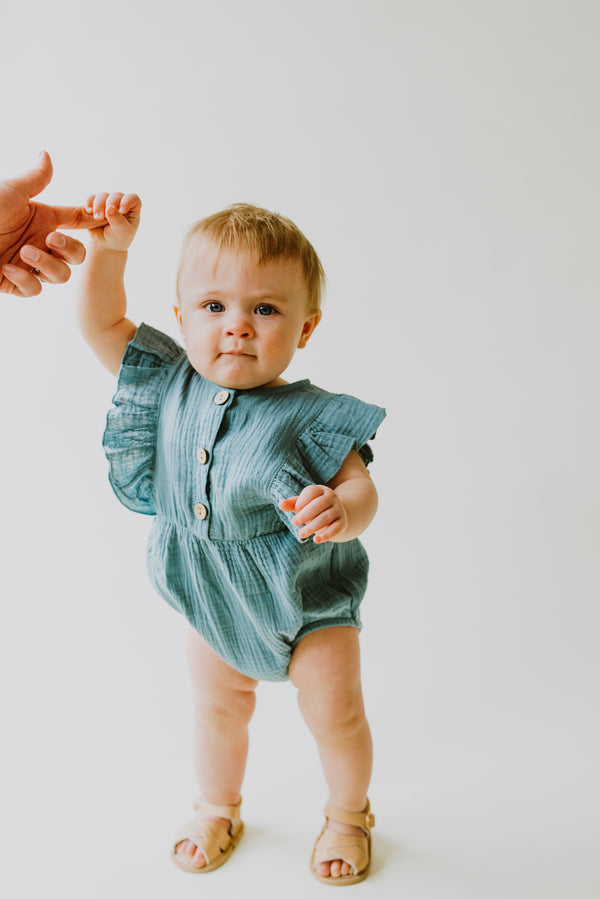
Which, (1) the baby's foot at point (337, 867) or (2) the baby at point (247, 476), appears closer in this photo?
(2) the baby at point (247, 476)

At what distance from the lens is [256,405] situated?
1393 millimetres

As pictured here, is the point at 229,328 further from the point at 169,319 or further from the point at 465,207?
the point at 465,207

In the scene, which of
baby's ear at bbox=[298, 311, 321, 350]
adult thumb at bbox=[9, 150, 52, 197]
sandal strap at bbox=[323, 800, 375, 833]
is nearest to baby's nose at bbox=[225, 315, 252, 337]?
baby's ear at bbox=[298, 311, 321, 350]

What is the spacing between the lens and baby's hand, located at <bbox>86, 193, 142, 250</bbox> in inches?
52.3

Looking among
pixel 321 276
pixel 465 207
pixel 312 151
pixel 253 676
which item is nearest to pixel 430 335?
pixel 465 207

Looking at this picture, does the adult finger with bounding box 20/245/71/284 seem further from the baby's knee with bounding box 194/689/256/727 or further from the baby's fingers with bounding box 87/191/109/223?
the baby's knee with bounding box 194/689/256/727

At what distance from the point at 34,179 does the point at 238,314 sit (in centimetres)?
34

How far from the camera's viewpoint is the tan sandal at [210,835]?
159 cm

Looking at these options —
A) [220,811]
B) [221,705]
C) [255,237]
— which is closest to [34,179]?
[255,237]

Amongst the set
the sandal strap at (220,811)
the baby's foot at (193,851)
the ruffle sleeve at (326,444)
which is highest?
the ruffle sleeve at (326,444)

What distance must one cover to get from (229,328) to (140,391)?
0.68 feet

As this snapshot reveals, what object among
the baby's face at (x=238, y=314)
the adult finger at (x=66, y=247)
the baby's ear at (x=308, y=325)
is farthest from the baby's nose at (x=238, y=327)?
the adult finger at (x=66, y=247)

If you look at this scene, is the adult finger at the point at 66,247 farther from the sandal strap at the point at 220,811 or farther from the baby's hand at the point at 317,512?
the sandal strap at the point at 220,811

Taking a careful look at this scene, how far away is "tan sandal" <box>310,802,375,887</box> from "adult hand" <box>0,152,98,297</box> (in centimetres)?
94
